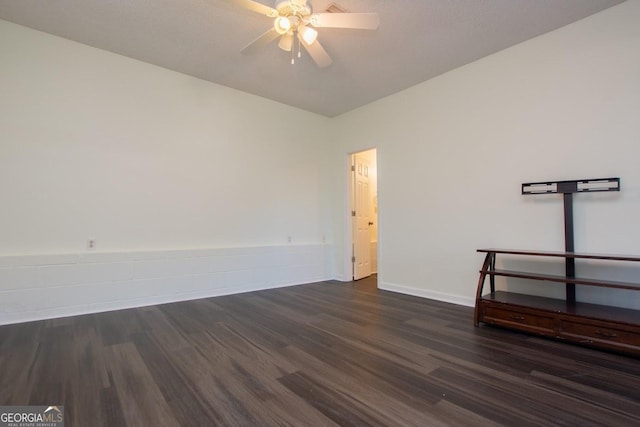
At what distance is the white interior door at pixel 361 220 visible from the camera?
5.07m

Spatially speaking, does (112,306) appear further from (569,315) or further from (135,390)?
(569,315)

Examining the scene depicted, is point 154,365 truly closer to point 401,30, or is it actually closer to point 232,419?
point 232,419

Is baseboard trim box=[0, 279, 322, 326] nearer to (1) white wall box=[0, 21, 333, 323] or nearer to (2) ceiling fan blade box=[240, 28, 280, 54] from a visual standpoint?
(1) white wall box=[0, 21, 333, 323]

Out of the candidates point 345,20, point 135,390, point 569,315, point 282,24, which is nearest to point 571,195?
point 569,315

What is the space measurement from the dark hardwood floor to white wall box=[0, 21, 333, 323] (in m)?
0.56

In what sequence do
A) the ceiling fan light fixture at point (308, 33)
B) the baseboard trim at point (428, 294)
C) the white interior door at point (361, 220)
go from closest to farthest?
1. the ceiling fan light fixture at point (308, 33)
2. the baseboard trim at point (428, 294)
3. the white interior door at point (361, 220)

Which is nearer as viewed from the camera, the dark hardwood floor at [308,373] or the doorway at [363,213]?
the dark hardwood floor at [308,373]

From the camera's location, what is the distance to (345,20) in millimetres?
2246

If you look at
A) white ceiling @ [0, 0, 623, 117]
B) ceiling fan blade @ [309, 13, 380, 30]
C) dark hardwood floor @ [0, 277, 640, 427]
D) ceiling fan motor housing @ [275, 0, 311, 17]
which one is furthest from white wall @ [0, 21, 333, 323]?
ceiling fan blade @ [309, 13, 380, 30]

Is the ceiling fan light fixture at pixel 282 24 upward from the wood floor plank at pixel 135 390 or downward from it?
upward

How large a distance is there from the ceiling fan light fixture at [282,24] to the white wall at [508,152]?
2.28 meters

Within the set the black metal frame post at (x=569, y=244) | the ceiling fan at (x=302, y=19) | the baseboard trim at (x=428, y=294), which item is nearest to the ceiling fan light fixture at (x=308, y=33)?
the ceiling fan at (x=302, y=19)

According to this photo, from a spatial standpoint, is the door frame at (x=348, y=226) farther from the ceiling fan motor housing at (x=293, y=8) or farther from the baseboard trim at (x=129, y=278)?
the ceiling fan motor housing at (x=293, y=8)

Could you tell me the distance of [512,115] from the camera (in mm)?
3084
